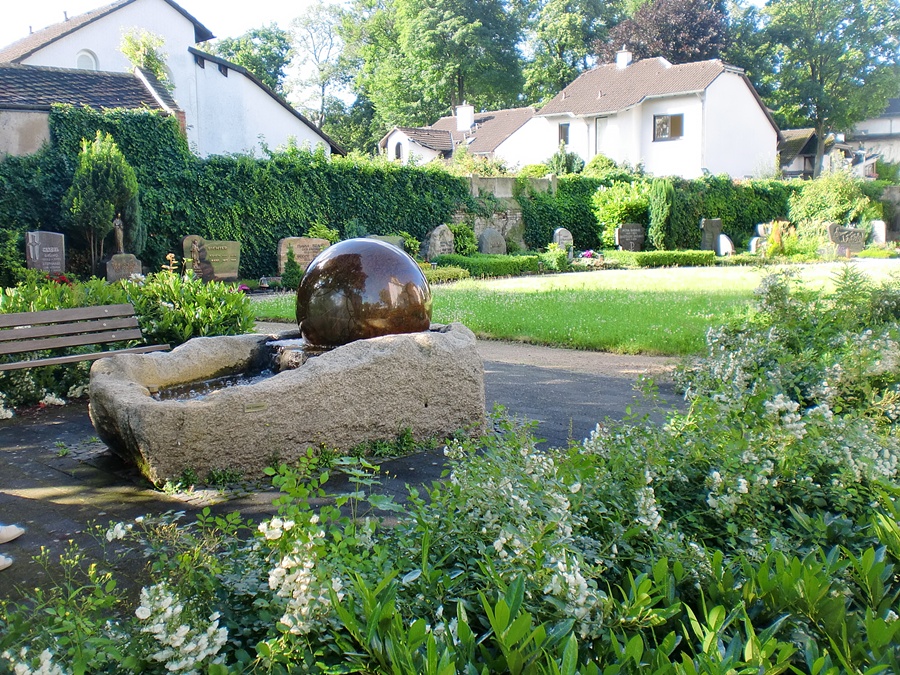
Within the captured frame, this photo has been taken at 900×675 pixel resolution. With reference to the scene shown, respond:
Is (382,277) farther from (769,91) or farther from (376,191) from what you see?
(769,91)

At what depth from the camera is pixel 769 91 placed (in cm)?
5294

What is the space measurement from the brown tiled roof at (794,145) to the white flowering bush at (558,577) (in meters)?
52.5

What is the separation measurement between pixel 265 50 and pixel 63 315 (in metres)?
60.1

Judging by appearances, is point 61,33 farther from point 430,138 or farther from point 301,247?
point 430,138

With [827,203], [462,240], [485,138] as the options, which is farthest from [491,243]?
[485,138]

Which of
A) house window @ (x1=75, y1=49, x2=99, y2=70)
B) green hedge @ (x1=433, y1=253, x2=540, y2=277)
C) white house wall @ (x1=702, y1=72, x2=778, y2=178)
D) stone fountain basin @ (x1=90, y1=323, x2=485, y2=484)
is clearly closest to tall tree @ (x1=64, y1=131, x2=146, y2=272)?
green hedge @ (x1=433, y1=253, x2=540, y2=277)

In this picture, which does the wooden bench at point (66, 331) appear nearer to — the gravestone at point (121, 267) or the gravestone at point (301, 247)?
the gravestone at point (121, 267)

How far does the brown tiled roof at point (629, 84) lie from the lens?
3778cm

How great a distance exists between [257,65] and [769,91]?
3793cm

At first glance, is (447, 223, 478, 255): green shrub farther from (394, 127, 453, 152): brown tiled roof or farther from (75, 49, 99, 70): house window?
(394, 127, 453, 152): brown tiled roof

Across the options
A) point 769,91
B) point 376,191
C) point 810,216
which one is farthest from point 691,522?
point 769,91

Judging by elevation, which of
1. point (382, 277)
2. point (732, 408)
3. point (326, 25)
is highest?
point (326, 25)

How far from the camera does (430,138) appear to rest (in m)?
48.6

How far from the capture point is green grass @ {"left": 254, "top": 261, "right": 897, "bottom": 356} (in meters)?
10.0
